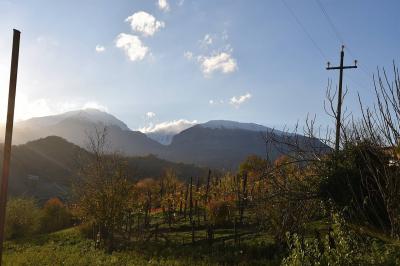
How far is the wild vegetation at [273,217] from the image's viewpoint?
31.9 feet

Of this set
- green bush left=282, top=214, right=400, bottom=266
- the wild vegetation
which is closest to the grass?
the wild vegetation

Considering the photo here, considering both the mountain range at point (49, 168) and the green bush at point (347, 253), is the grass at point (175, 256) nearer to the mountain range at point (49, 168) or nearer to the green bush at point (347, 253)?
the green bush at point (347, 253)

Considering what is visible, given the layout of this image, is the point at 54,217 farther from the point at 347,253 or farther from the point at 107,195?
the point at 347,253

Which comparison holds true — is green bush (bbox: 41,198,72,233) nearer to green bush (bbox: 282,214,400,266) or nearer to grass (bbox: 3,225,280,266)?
grass (bbox: 3,225,280,266)

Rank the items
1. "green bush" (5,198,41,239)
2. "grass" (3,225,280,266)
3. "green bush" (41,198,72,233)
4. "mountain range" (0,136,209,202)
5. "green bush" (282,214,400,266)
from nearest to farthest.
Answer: "green bush" (282,214,400,266) → "grass" (3,225,280,266) → "green bush" (5,198,41,239) → "green bush" (41,198,72,233) → "mountain range" (0,136,209,202)

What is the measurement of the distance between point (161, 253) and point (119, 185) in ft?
19.6

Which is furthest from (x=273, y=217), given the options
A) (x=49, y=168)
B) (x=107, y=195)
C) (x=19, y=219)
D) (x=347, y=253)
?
(x=49, y=168)

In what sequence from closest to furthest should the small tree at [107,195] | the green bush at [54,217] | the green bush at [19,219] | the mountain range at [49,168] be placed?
the small tree at [107,195], the green bush at [19,219], the green bush at [54,217], the mountain range at [49,168]

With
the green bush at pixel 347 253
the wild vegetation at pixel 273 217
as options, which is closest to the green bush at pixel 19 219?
the wild vegetation at pixel 273 217

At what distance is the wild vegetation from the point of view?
9734 millimetres

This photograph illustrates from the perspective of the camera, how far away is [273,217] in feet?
61.7

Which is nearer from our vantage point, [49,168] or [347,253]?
[347,253]

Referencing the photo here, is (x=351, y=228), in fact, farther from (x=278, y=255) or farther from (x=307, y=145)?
(x=278, y=255)

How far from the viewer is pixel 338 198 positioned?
39.4ft
